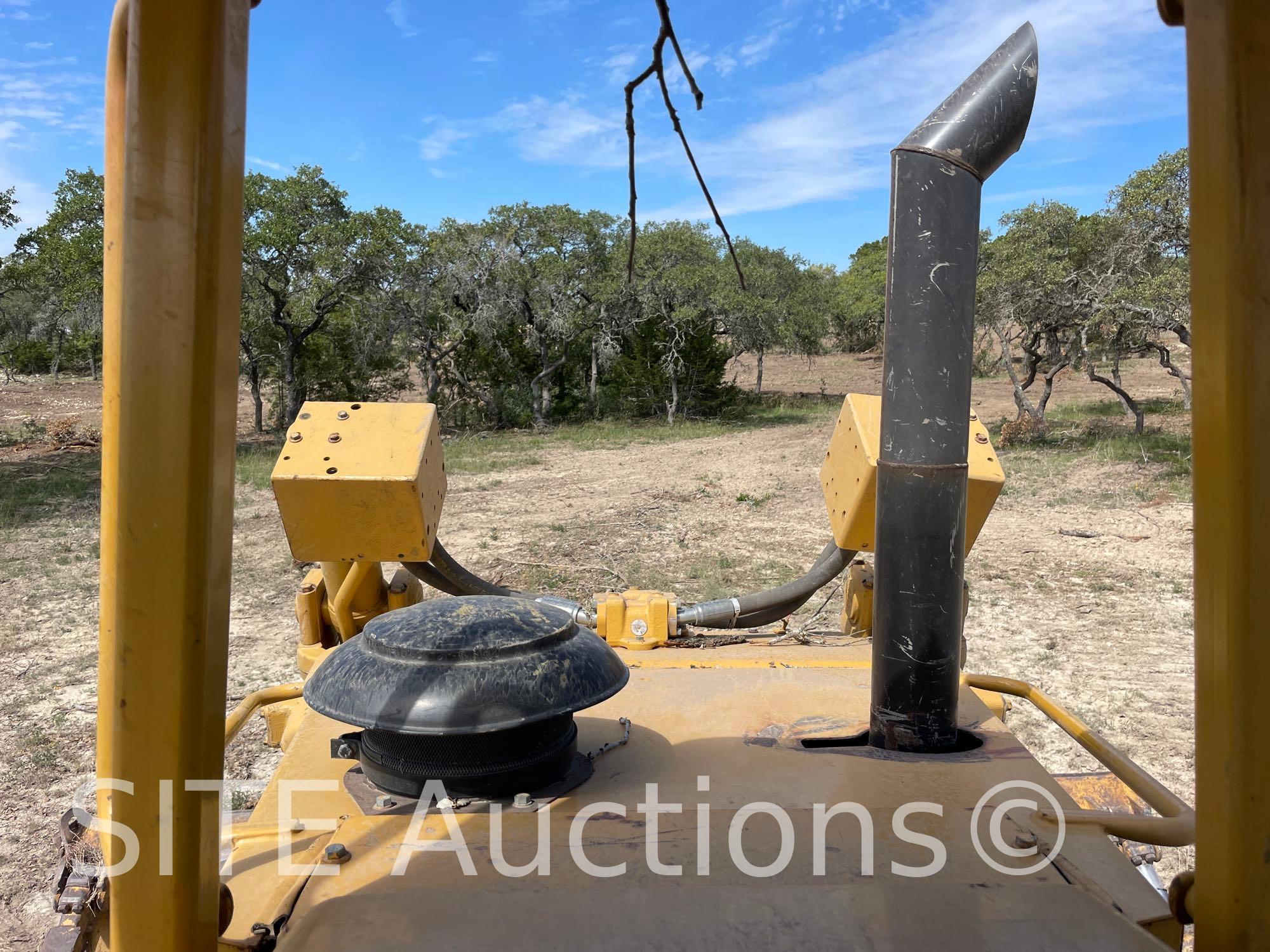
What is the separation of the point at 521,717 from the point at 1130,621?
657 cm

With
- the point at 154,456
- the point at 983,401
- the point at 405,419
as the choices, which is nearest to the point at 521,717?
the point at 154,456

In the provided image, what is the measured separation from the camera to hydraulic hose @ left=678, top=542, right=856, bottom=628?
10.1 ft

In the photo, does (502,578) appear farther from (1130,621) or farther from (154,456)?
(154,456)

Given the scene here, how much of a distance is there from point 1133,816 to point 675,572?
22.7ft

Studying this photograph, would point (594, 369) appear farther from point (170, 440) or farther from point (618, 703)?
point (170, 440)

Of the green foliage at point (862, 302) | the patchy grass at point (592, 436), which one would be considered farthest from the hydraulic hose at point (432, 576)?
the green foliage at point (862, 302)

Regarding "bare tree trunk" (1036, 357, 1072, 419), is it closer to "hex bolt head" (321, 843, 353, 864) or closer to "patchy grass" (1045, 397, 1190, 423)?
"patchy grass" (1045, 397, 1190, 423)

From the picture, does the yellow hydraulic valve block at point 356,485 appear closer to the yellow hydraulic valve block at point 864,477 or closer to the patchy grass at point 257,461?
the yellow hydraulic valve block at point 864,477

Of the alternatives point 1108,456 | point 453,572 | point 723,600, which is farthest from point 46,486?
point 1108,456

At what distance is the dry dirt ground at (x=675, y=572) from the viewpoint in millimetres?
4570

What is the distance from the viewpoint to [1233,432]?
2.74 feet

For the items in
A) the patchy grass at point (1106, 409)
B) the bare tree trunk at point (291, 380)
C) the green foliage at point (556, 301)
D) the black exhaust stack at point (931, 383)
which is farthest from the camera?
the bare tree trunk at point (291, 380)

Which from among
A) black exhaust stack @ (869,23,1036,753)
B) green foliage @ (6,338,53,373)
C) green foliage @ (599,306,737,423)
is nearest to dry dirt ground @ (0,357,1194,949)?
black exhaust stack @ (869,23,1036,753)

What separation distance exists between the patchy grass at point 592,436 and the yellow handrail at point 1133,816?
13607 millimetres
